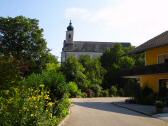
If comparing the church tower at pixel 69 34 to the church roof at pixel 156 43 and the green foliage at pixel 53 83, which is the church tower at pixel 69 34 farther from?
the green foliage at pixel 53 83

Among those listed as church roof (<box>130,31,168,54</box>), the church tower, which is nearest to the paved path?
church roof (<box>130,31,168,54</box>)

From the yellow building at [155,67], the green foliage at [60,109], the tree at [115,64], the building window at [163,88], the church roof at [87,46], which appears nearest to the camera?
the green foliage at [60,109]

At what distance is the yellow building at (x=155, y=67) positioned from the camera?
3659cm

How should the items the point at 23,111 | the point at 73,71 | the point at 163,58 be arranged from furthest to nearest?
the point at 73,71 → the point at 163,58 → the point at 23,111

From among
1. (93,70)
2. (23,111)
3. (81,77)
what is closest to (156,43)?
(81,77)

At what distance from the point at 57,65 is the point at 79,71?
153 inches

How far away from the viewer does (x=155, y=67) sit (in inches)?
1395

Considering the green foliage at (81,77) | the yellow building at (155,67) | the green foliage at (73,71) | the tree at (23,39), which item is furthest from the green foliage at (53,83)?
the tree at (23,39)

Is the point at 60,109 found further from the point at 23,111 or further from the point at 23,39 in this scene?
the point at 23,39

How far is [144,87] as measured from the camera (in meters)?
40.3

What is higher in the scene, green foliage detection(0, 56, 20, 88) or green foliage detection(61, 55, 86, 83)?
green foliage detection(61, 55, 86, 83)

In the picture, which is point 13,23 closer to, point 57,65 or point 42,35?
point 42,35

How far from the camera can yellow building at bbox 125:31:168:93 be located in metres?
36.6

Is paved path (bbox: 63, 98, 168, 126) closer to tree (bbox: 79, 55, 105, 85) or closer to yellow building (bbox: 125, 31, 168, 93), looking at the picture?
yellow building (bbox: 125, 31, 168, 93)
